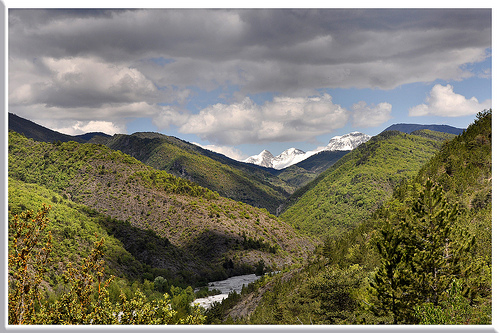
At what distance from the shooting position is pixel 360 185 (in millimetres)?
132625

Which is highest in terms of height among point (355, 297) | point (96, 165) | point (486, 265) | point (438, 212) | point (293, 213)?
point (96, 165)

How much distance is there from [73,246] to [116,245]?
9990 millimetres

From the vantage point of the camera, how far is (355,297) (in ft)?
63.2

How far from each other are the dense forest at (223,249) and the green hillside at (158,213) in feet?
0.95

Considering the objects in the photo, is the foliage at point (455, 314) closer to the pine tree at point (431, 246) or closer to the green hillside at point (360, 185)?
the pine tree at point (431, 246)

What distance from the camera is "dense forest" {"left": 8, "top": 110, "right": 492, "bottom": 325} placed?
10.4 m

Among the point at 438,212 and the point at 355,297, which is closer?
the point at 438,212

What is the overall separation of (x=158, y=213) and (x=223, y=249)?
14869 mm

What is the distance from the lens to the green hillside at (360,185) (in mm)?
121688

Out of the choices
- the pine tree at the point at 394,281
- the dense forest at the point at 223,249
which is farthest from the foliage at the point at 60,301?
the pine tree at the point at 394,281

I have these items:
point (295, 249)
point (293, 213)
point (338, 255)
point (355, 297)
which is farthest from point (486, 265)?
point (293, 213)

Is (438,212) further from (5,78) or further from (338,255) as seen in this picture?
(5,78)

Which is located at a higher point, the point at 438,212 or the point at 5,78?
the point at 5,78

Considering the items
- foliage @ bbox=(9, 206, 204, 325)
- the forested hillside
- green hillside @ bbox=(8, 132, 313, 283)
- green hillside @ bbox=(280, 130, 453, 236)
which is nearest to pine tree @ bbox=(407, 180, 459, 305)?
the forested hillside
